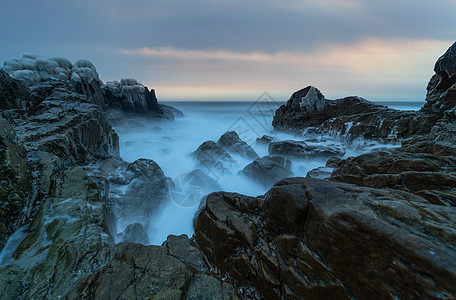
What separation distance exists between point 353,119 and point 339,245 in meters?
16.5

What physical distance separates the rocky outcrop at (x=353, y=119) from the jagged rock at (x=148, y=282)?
1499 cm

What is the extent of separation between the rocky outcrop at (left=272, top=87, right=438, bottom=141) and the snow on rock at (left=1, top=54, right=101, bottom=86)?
26799mm

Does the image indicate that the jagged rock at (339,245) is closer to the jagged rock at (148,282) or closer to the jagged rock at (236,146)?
the jagged rock at (148,282)

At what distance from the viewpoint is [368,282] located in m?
2.21

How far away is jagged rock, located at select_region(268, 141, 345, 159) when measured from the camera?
12961 mm

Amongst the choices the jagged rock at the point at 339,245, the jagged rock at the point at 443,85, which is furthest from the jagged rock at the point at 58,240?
the jagged rock at the point at 443,85

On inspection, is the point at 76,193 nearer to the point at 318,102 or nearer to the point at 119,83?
the point at 318,102

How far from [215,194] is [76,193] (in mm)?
4321

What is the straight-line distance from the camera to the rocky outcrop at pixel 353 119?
11383 mm

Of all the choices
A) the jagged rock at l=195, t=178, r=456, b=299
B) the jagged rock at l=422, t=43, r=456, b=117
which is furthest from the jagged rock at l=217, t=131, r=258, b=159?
the jagged rock at l=422, t=43, r=456, b=117

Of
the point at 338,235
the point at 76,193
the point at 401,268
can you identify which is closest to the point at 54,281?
the point at 76,193

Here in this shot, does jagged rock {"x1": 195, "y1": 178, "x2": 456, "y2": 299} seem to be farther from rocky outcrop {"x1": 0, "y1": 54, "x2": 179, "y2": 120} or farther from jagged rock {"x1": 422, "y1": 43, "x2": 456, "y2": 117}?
rocky outcrop {"x1": 0, "y1": 54, "x2": 179, "y2": 120}

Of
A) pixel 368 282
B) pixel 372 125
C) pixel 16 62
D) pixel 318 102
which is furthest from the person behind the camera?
pixel 318 102

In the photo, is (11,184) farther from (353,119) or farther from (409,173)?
(353,119)
